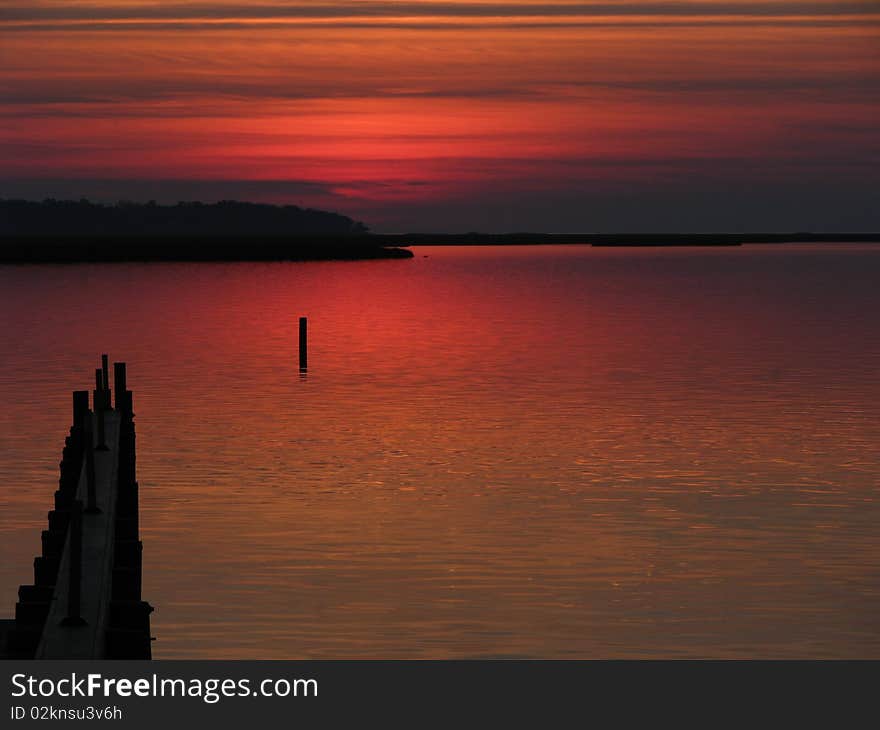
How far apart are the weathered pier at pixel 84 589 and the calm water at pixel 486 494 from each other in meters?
1.51

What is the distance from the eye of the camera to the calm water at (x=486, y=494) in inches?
742

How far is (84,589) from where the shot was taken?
14422 millimetres

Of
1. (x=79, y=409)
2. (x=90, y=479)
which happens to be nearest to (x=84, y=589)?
(x=90, y=479)

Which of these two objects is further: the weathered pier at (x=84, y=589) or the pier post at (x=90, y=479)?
the pier post at (x=90, y=479)

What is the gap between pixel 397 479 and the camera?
94.3 feet

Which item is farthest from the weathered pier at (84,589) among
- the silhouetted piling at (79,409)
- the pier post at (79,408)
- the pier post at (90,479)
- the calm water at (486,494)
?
the pier post at (79,408)

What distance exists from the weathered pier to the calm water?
151 centimetres

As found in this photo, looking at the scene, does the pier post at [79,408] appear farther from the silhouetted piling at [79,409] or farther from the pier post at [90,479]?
the pier post at [90,479]

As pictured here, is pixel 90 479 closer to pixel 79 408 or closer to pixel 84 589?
pixel 84 589

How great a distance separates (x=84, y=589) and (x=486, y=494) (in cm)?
1336

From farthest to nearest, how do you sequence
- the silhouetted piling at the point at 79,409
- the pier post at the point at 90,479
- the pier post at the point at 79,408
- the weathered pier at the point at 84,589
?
1. the pier post at the point at 79,408
2. the silhouetted piling at the point at 79,409
3. the pier post at the point at 90,479
4. the weathered pier at the point at 84,589

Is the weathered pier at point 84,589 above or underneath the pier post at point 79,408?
underneath

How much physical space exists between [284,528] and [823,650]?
→ 30.6 ft
